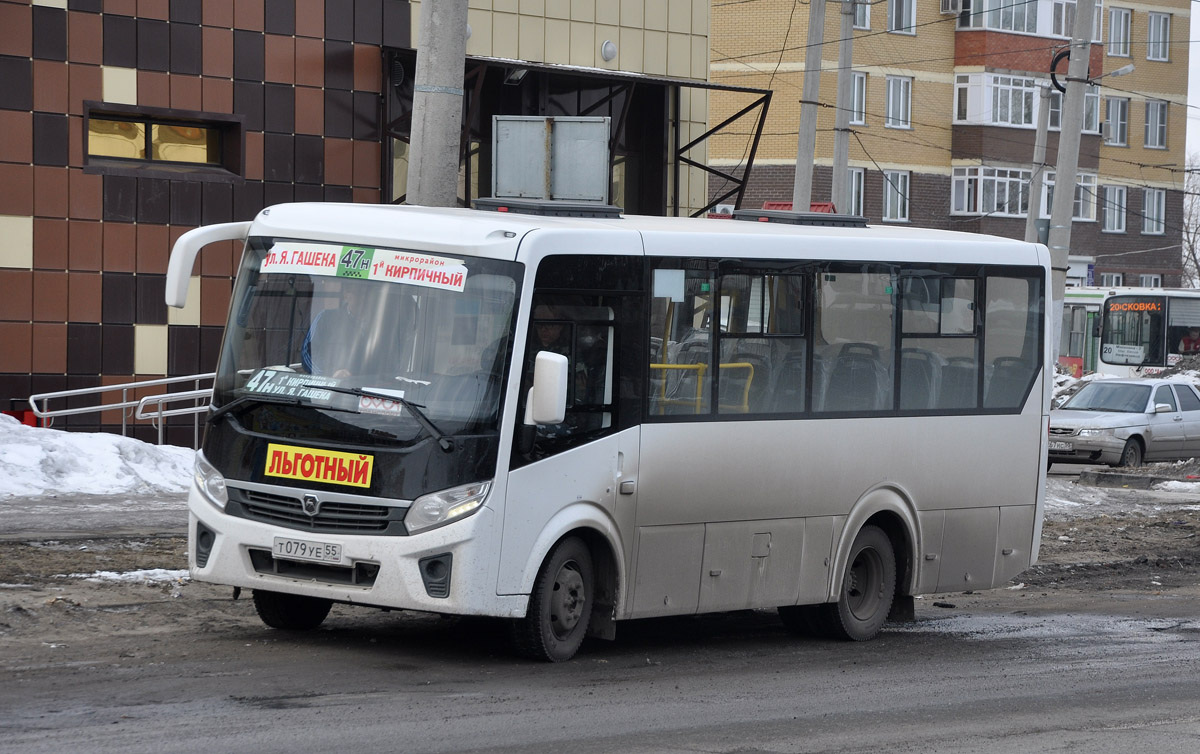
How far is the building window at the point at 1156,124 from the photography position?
61.4 meters

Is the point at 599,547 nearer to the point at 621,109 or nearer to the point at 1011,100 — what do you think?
the point at 621,109

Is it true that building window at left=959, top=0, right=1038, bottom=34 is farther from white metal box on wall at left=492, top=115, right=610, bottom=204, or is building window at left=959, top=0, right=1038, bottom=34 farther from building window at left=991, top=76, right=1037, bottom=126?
white metal box on wall at left=492, top=115, right=610, bottom=204

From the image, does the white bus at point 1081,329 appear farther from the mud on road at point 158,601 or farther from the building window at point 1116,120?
the mud on road at point 158,601

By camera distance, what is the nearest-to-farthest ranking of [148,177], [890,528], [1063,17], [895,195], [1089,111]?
[890,528] < [148,177] < [895,195] < [1063,17] < [1089,111]

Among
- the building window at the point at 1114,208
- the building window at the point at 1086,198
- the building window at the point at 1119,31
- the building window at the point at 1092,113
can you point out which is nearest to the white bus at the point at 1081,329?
the building window at the point at 1086,198

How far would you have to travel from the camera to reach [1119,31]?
60.0 m

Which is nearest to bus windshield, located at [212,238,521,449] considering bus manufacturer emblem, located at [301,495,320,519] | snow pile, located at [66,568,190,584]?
bus manufacturer emblem, located at [301,495,320,519]

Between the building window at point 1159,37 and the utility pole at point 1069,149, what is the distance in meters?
41.0

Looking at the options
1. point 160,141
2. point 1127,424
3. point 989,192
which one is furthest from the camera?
point 989,192

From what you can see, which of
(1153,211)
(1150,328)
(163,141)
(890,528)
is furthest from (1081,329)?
(890,528)

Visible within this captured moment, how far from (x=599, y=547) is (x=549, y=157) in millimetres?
3753

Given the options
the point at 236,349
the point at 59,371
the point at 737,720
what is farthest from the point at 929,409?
the point at 59,371

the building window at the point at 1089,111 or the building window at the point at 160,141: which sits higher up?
the building window at the point at 1089,111

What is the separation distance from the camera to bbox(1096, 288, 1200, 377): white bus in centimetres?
4356
